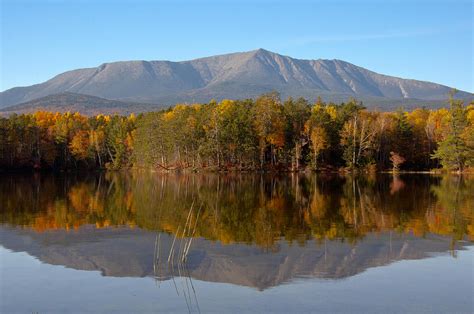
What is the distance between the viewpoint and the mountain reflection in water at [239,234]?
17.3m

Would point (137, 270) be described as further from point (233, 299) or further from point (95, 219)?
point (95, 219)

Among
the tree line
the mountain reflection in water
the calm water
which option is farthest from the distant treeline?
the calm water

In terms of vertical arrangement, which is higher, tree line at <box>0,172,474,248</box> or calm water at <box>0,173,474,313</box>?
calm water at <box>0,173,474,313</box>

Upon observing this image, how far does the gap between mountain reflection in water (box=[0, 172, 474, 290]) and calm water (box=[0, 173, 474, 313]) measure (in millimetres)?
65

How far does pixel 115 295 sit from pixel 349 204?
2472cm

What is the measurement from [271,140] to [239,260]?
70.1m

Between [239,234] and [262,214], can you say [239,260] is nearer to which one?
[239,234]

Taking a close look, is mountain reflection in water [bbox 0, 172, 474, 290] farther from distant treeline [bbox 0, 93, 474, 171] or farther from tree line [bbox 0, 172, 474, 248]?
distant treeline [bbox 0, 93, 474, 171]

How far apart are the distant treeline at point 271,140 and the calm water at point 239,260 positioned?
55.0 meters

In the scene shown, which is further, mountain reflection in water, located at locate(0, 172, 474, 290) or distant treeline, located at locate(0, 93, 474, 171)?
distant treeline, located at locate(0, 93, 474, 171)

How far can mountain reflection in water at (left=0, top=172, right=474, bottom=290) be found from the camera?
56.7 ft

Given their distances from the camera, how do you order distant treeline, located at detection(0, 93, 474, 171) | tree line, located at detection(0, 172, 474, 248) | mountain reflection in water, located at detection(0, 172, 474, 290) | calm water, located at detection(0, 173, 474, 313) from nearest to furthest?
calm water, located at detection(0, 173, 474, 313), mountain reflection in water, located at detection(0, 172, 474, 290), tree line, located at detection(0, 172, 474, 248), distant treeline, located at detection(0, 93, 474, 171)

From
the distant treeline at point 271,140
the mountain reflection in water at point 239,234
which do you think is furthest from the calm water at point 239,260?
the distant treeline at point 271,140

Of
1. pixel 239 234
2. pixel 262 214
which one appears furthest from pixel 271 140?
pixel 239 234
